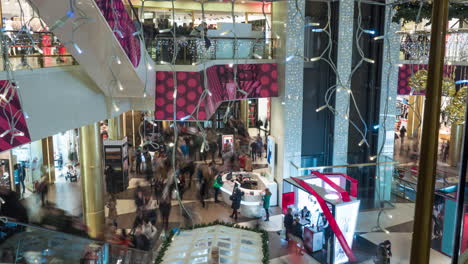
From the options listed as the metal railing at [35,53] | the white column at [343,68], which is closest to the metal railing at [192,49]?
the metal railing at [35,53]

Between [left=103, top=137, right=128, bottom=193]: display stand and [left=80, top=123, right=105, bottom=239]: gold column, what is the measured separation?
1080 mm

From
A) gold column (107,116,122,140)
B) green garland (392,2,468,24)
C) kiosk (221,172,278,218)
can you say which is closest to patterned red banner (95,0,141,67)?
green garland (392,2,468,24)

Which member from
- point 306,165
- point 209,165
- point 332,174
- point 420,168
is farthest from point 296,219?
point 420,168

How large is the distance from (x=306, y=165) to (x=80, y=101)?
5754mm

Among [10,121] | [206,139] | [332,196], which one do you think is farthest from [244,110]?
[10,121]

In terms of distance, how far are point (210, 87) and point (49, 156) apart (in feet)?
17.5

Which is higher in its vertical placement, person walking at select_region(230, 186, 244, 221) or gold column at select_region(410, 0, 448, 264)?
gold column at select_region(410, 0, 448, 264)

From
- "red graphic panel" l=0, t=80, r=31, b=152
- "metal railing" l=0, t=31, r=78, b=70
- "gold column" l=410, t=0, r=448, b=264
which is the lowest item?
"red graphic panel" l=0, t=80, r=31, b=152

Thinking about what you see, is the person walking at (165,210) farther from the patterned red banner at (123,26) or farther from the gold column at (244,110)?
the gold column at (244,110)

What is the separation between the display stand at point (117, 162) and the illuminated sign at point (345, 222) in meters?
5.26

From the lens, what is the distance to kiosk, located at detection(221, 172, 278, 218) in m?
9.18

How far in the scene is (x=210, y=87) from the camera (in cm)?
804

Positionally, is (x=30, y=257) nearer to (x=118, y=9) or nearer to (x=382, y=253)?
(x=118, y=9)

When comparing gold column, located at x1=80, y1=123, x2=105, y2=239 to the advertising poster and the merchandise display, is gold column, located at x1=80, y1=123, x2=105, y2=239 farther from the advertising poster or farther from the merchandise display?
the merchandise display
